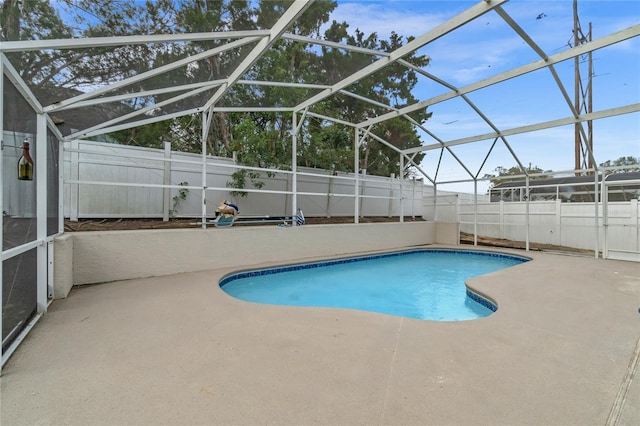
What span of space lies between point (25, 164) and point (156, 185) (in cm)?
261

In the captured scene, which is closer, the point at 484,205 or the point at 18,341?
the point at 18,341

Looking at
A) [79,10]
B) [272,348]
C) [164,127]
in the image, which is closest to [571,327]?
[272,348]

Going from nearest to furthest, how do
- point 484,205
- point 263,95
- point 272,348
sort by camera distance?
point 272,348 → point 263,95 → point 484,205

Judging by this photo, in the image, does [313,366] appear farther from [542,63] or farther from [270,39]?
[542,63]

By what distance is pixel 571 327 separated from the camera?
3.05 meters

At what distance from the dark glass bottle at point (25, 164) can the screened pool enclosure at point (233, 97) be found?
54mm

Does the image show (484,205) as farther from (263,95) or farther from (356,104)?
(263,95)

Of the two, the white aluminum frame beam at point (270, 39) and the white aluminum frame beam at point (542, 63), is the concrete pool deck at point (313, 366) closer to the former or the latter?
the white aluminum frame beam at point (270, 39)

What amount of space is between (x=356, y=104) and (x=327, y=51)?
240 inches

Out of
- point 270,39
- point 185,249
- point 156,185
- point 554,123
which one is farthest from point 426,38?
point 185,249

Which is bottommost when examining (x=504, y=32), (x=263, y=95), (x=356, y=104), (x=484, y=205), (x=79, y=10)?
(x=484, y=205)

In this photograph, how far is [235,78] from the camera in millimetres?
4879

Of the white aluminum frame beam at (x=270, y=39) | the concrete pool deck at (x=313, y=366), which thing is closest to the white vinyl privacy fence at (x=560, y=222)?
the concrete pool deck at (x=313, y=366)

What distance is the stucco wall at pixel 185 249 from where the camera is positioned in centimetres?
442
